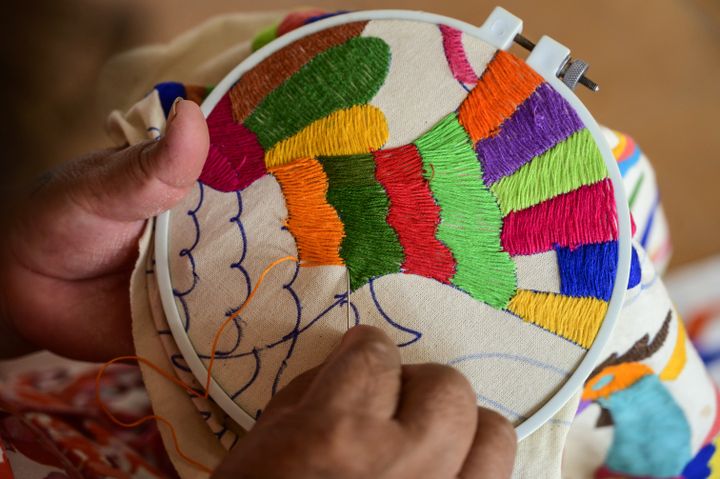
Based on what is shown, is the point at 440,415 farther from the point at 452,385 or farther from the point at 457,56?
the point at 457,56

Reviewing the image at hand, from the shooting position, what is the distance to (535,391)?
0.46 meters

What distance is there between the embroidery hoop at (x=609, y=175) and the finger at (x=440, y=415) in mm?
103

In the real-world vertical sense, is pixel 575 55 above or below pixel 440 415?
above

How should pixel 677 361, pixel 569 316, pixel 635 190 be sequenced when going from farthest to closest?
pixel 635 190, pixel 677 361, pixel 569 316

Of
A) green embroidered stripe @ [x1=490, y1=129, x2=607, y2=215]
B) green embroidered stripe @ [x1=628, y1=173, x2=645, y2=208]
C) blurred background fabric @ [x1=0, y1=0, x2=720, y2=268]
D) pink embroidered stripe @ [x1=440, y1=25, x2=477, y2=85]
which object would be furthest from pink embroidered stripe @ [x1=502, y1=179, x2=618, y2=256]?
blurred background fabric @ [x1=0, y1=0, x2=720, y2=268]

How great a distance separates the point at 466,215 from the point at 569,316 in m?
0.10

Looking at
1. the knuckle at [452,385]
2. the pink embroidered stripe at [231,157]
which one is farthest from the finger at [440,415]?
the pink embroidered stripe at [231,157]

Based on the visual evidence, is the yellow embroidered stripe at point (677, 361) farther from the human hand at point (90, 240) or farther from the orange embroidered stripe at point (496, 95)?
the human hand at point (90, 240)

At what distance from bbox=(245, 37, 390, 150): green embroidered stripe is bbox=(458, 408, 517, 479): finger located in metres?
0.24

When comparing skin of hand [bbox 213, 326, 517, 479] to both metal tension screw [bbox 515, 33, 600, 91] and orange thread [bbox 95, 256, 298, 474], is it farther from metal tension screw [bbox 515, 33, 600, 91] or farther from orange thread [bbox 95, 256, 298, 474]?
metal tension screw [bbox 515, 33, 600, 91]

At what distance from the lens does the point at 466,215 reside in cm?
48

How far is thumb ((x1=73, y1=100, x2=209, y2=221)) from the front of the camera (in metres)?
0.46

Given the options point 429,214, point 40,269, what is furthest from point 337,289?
point 40,269

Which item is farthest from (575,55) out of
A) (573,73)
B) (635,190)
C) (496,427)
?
(496,427)
